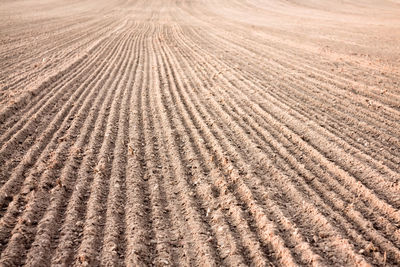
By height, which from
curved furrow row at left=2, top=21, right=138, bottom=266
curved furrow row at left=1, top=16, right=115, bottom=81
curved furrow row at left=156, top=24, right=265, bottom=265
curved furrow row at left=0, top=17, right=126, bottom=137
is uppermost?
curved furrow row at left=1, top=16, right=115, bottom=81

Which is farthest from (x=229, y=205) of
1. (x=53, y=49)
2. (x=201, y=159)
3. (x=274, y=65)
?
(x=53, y=49)

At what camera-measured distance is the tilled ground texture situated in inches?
135

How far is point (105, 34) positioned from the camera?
17.4 m

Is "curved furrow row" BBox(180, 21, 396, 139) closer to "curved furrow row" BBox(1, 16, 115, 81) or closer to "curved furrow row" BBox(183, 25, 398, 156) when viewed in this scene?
"curved furrow row" BBox(183, 25, 398, 156)

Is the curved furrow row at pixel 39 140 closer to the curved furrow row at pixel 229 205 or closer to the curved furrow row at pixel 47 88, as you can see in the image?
the curved furrow row at pixel 47 88

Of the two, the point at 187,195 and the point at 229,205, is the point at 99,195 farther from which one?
the point at 229,205

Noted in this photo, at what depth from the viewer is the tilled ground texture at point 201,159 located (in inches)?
135

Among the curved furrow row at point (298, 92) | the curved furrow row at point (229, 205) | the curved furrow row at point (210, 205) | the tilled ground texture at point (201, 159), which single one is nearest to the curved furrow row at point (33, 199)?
the tilled ground texture at point (201, 159)

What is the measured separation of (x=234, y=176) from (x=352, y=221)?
1939 mm

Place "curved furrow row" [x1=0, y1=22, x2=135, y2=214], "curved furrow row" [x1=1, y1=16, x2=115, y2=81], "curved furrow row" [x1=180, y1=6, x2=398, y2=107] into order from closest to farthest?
"curved furrow row" [x1=0, y1=22, x2=135, y2=214]
"curved furrow row" [x1=180, y1=6, x2=398, y2=107]
"curved furrow row" [x1=1, y1=16, x2=115, y2=81]

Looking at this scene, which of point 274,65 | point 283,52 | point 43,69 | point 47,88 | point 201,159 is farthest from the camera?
point 283,52

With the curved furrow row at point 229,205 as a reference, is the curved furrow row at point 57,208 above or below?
above

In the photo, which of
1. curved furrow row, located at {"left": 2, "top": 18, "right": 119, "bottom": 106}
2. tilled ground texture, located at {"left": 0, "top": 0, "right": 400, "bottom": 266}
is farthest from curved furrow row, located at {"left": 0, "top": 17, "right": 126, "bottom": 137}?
curved furrow row, located at {"left": 2, "top": 18, "right": 119, "bottom": 106}

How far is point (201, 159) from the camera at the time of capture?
5.23 m
